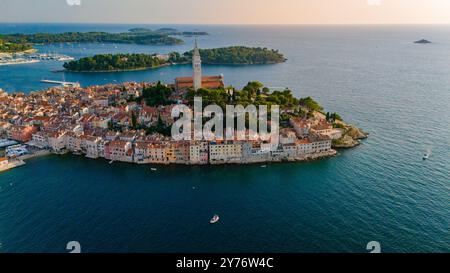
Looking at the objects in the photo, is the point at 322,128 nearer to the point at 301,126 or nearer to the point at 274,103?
the point at 301,126

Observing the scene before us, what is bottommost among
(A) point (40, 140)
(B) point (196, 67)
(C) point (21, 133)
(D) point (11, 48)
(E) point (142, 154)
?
(E) point (142, 154)

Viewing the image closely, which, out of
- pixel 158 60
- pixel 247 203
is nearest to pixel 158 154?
pixel 247 203

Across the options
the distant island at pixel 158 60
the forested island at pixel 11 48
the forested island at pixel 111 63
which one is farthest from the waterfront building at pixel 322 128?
the forested island at pixel 11 48

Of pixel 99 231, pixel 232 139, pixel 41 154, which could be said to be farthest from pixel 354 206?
pixel 41 154

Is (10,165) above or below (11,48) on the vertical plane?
below

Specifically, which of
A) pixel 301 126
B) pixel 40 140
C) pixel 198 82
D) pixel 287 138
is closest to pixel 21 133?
pixel 40 140

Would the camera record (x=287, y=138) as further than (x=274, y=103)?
No

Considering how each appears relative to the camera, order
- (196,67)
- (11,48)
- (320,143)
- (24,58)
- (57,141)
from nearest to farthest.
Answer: (320,143), (57,141), (196,67), (24,58), (11,48)

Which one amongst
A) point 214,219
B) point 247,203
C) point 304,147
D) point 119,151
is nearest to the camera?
point 214,219

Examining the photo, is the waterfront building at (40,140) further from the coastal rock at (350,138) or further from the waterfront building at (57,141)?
the coastal rock at (350,138)

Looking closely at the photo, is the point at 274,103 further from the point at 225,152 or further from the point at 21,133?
the point at 21,133
